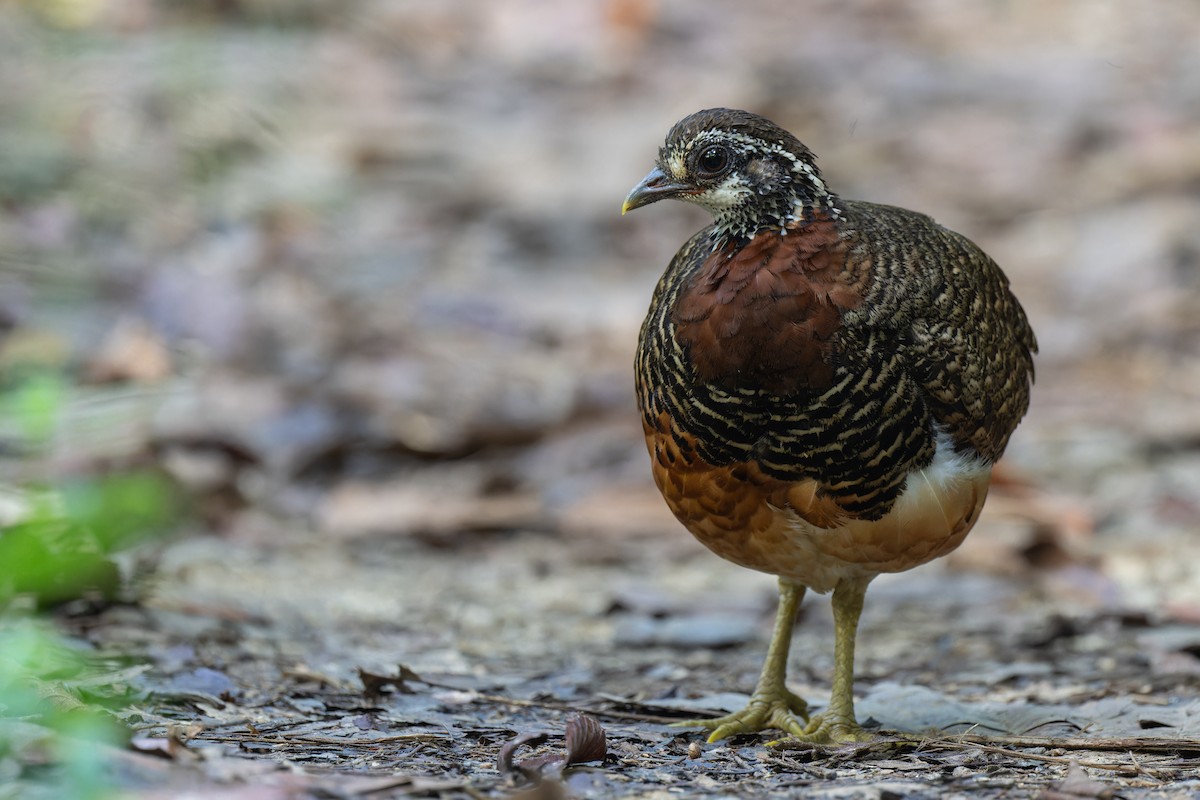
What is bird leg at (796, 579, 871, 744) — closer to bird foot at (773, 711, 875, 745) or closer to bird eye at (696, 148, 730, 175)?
bird foot at (773, 711, 875, 745)

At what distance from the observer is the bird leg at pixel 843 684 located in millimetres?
3885

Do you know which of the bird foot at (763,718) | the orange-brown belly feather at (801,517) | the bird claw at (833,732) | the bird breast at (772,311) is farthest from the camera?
the bird foot at (763,718)

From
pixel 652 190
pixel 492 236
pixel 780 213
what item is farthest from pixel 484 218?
pixel 780 213

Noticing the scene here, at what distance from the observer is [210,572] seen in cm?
556

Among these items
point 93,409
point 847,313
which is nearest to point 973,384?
point 847,313

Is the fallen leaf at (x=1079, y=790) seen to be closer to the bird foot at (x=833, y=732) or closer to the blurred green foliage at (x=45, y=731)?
the bird foot at (x=833, y=732)

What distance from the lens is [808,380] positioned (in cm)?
362

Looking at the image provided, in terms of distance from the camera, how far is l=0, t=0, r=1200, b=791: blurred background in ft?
19.8

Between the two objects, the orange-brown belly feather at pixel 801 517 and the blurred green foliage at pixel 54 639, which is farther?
the orange-brown belly feather at pixel 801 517

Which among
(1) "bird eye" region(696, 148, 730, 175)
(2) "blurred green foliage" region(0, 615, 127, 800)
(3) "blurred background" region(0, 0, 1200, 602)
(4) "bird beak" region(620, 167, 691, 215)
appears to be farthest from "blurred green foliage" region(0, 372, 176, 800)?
(1) "bird eye" region(696, 148, 730, 175)

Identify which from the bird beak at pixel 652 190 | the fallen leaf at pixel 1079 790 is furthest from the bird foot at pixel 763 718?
the bird beak at pixel 652 190

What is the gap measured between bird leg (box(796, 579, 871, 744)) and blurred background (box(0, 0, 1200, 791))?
1.80 metres

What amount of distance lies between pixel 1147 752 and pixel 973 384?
3.23 feet

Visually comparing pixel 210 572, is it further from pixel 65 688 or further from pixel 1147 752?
pixel 1147 752
